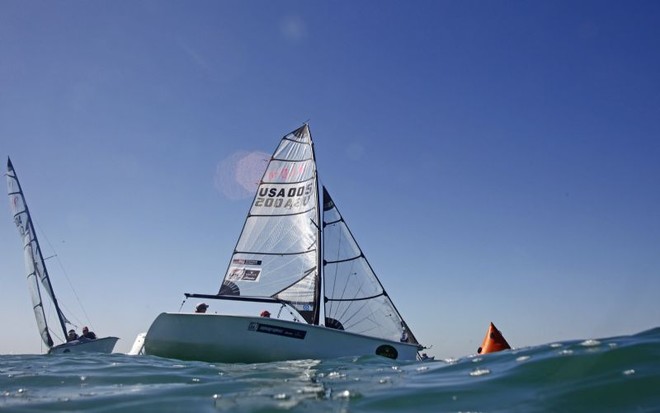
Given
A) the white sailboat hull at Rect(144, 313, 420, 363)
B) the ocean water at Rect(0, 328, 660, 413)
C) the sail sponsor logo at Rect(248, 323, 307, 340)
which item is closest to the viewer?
the ocean water at Rect(0, 328, 660, 413)

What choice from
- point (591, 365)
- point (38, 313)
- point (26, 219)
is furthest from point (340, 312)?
point (26, 219)

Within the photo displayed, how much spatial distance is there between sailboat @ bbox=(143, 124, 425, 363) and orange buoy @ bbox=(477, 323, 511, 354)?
3505mm

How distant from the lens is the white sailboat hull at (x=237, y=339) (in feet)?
39.3

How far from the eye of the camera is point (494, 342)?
10.2m

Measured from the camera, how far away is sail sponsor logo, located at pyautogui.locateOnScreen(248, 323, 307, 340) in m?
12.1

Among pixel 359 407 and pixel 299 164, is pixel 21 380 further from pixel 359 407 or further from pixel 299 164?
pixel 299 164

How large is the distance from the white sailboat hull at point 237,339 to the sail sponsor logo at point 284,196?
691 cm

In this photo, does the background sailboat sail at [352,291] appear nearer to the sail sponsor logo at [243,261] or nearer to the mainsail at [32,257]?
the sail sponsor logo at [243,261]

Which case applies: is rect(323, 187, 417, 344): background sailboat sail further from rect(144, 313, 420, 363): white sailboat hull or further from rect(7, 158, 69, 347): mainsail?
rect(7, 158, 69, 347): mainsail

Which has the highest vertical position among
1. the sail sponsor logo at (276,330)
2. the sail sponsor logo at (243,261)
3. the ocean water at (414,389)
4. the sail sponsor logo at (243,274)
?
the sail sponsor logo at (243,261)

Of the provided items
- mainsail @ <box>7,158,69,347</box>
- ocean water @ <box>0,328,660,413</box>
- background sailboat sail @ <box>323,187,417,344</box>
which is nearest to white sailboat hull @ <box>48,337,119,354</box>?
mainsail @ <box>7,158,69,347</box>

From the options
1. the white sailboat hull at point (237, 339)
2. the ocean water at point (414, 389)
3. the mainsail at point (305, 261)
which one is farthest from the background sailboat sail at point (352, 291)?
the ocean water at point (414, 389)

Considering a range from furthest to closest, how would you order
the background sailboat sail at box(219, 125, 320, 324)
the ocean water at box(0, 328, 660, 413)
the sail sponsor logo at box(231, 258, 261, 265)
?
the sail sponsor logo at box(231, 258, 261, 265) → the background sailboat sail at box(219, 125, 320, 324) → the ocean water at box(0, 328, 660, 413)

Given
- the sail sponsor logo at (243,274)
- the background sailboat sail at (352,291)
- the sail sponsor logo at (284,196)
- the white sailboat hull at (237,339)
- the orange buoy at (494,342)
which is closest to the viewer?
the orange buoy at (494,342)
